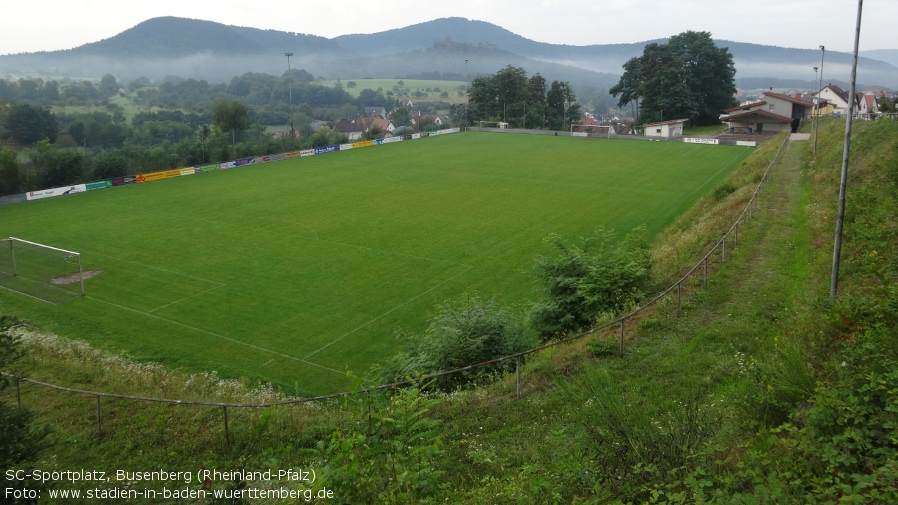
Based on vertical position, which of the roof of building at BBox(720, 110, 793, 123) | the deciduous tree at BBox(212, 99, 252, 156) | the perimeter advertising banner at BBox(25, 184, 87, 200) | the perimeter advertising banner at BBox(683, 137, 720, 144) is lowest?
the perimeter advertising banner at BBox(25, 184, 87, 200)

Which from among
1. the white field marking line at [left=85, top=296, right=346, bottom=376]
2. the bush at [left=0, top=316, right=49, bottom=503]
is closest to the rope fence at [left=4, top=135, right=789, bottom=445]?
the bush at [left=0, top=316, right=49, bottom=503]

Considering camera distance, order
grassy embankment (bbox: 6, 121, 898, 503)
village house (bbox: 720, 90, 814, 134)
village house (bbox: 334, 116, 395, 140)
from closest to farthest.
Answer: grassy embankment (bbox: 6, 121, 898, 503) → village house (bbox: 720, 90, 814, 134) → village house (bbox: 334, 116, 395, 140)

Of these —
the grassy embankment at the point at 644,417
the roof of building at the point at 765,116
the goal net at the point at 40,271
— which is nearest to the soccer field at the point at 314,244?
the goal net at the point at 40,271

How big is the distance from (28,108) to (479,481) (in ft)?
282

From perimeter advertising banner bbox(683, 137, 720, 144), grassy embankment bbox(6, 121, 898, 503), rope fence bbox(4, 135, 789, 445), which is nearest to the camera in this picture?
grassy embankment bbox(6, 121, 898, 503)

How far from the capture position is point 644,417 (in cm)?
812

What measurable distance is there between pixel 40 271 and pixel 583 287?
2244cm

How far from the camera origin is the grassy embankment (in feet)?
22.3

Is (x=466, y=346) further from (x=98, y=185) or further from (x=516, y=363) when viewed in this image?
(x=98, y=185)

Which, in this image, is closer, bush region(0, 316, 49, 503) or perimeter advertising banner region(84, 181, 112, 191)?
bush region(0, 316, 49, 503)

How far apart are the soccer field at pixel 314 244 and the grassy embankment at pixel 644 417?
3454 millimetres

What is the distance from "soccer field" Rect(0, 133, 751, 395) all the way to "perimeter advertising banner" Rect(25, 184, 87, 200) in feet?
2.86

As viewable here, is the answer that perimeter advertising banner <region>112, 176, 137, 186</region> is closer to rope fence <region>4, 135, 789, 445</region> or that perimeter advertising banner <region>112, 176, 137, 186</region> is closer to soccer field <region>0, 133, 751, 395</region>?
soccer field <region>0, 133, 751, 395</region>

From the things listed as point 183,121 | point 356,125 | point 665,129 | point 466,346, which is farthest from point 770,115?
point 183,121
